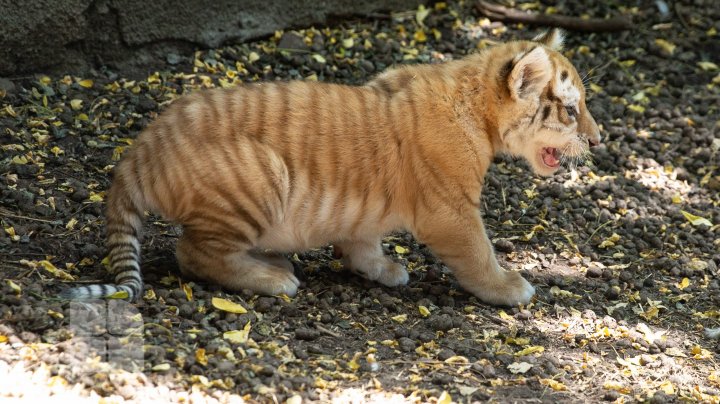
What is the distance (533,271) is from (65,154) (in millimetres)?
3272

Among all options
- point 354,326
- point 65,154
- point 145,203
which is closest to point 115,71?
point 65,154

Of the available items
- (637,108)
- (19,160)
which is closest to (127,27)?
(19,160)

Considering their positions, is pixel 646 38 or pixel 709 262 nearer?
pixel 709 262

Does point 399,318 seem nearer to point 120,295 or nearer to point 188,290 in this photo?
point 188,290

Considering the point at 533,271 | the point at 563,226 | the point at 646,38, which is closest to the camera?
the point at 533,271

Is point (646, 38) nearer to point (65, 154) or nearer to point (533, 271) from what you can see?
point (533, 271)

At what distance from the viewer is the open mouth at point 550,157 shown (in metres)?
6.14

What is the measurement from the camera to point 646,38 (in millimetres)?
9609

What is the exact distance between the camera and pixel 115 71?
25.6 feet

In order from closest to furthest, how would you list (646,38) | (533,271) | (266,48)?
(533,271) < (266,48) < (646,38)

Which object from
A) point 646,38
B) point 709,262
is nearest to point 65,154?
point 709,262

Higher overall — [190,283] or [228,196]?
[228,196]

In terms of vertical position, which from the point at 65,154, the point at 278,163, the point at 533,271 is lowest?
the point at 533,271

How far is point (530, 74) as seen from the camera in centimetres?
582
